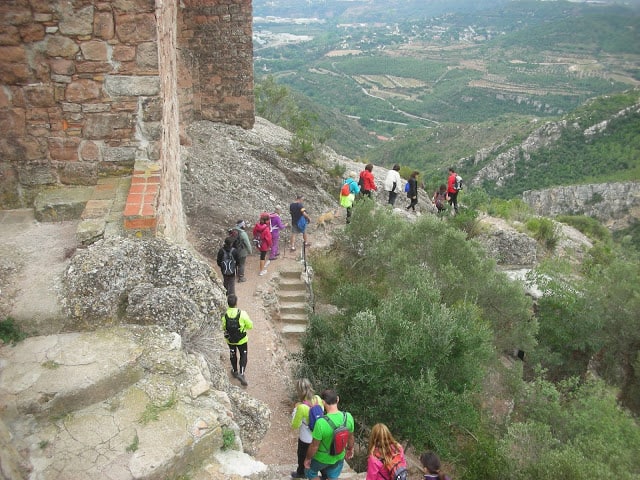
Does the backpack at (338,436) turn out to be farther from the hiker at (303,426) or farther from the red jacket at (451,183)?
the red jacket at (451,183)

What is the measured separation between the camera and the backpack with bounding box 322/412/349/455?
14.3 ft

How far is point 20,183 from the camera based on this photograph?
5.28 meters

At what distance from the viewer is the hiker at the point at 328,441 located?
4383 millimetres

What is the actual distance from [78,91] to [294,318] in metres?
5.65

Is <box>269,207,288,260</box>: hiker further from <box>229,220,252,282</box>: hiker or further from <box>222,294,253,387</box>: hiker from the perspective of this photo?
<box>222,294,253,387</box>: hiker

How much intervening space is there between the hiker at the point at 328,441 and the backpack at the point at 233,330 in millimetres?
1960

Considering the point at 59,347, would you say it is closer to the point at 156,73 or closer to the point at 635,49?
the point at 156,73

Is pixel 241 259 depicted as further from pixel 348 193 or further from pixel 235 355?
pixel 348 193

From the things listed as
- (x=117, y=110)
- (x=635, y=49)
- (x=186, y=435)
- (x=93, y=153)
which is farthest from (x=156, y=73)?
(x=635, y=49)

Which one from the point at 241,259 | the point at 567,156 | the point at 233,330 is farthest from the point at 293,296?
the point at 567,156

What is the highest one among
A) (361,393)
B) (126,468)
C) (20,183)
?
(20,183)

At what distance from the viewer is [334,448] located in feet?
14.5

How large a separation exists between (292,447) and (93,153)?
164 inches

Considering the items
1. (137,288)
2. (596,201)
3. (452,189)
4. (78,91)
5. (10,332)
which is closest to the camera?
(10,332)
